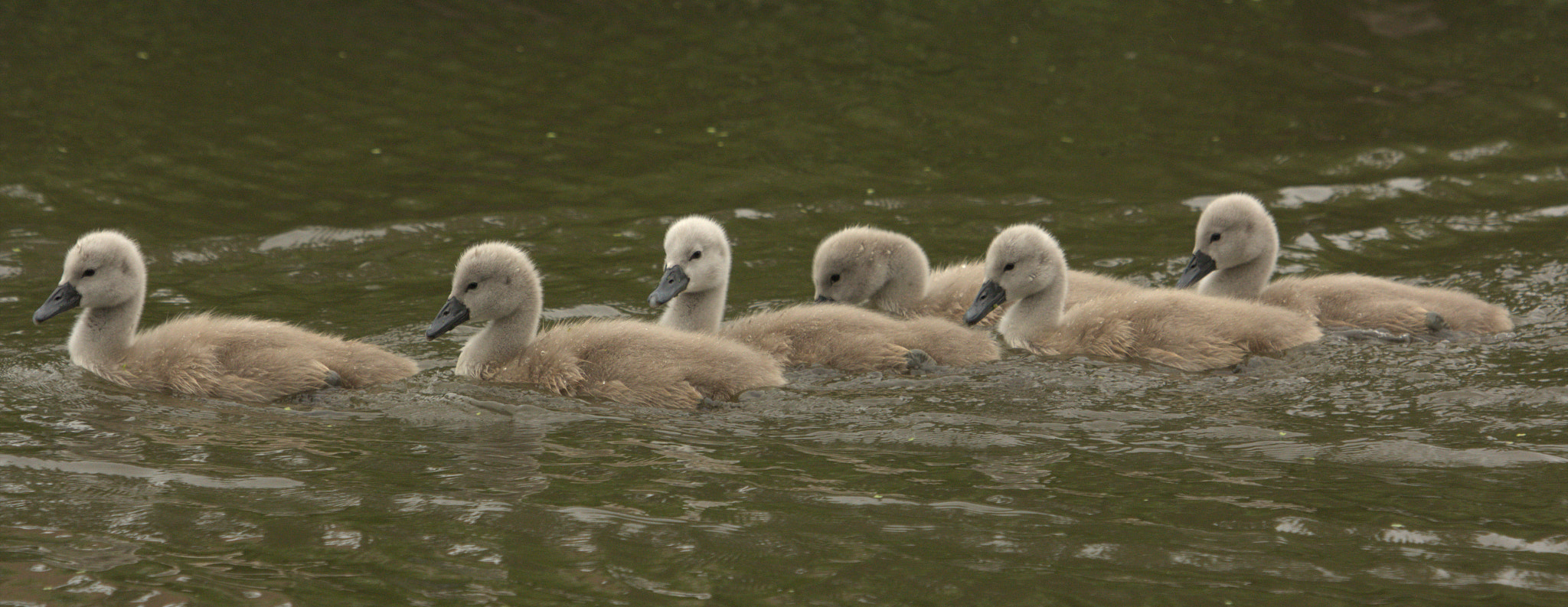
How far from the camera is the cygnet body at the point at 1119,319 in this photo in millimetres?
8383

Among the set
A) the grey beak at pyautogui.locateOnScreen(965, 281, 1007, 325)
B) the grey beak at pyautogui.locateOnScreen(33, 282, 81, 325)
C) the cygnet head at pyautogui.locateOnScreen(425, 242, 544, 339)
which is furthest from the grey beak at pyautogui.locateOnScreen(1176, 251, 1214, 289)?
the grey beak at pyautogui.locateOnScreen(33, 282, 81, 325)

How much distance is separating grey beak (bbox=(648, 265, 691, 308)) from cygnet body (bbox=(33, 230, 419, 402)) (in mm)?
1305

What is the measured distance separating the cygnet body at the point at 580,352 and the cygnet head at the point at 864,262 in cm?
153

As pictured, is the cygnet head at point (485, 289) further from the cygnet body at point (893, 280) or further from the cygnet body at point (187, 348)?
the cygnet body at point (893, 280)

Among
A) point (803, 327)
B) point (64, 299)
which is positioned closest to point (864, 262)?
point (803, 327)

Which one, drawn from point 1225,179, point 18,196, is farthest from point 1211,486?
point 18,196

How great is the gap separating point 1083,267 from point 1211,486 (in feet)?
15.3

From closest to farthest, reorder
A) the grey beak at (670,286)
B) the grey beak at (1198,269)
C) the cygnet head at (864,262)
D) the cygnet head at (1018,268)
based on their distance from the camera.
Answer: the grey beak at (670,286), the cygnet head at (1018,268), the grey beak at (1198,269), the cygnet head at (864,262)

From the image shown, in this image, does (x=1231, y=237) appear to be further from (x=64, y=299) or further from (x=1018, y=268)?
(x=64, y=299)

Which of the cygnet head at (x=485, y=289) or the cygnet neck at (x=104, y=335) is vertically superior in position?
the cygnet head at (x=485, y=289)

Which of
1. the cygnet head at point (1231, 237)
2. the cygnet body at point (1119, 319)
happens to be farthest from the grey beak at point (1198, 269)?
the cygnet body at point (1119, 319)

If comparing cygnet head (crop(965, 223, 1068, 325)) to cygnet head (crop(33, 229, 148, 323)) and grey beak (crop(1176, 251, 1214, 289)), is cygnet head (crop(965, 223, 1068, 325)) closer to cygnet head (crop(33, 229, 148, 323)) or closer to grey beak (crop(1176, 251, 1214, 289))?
grey beak (crop(1176, 251, 1214, 289))

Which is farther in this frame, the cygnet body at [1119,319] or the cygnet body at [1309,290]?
the cygnet body at [1309,290]

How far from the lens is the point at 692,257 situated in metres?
8.88
